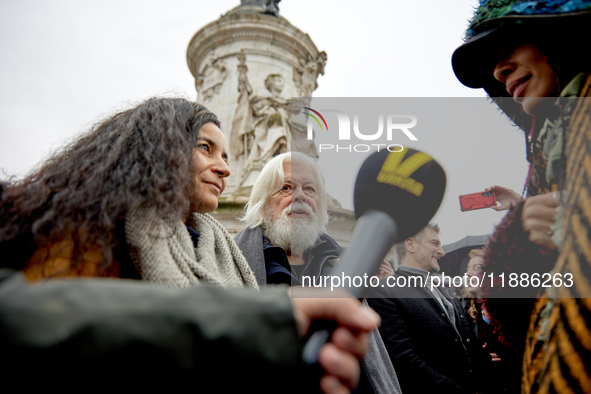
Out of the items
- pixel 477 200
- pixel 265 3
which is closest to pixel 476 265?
pixel 477 200

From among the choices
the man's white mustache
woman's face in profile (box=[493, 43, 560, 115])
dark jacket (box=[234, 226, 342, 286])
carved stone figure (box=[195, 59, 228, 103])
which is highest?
carved stone figure (box=[195, 59, 228, 103])

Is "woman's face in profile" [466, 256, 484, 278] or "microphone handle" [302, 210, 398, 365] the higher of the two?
"microphone handle" [302, 210, 398, 365]

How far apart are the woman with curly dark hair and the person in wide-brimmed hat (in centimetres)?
91

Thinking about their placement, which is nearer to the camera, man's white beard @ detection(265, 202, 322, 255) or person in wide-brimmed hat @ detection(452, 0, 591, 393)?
person in wide-brimmed hat @ detection(452, 0, 591, 393)

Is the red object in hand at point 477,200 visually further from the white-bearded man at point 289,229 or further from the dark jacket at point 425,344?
the white-bearded man at point 289,229

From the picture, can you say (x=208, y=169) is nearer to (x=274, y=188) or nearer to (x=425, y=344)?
(x=274, y=188)

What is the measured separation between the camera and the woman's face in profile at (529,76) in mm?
974

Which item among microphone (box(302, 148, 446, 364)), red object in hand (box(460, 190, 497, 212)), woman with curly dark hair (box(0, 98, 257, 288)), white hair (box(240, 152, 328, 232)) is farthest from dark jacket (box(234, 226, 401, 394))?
microphone (box(302, 148, 446, 364))

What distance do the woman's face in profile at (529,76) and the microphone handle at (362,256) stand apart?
588mm

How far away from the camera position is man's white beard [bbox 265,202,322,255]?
7.42 ft

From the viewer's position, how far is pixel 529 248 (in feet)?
3.21

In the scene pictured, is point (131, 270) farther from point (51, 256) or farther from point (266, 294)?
point (266, 294)

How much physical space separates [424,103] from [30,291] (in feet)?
4.00

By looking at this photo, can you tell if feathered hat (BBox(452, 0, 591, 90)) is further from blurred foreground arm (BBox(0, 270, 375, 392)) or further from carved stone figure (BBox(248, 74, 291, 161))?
carved stone figure (BBox(248, 74, 291, 161))
